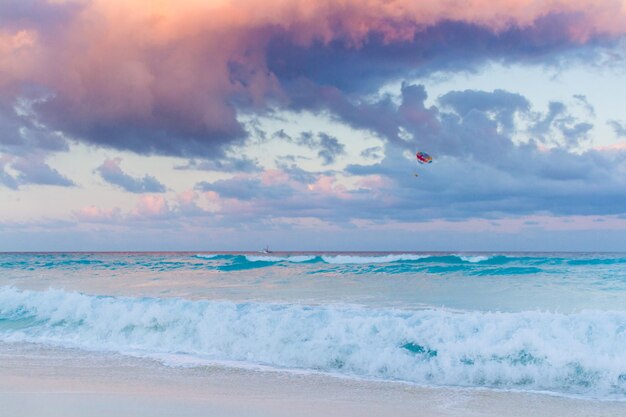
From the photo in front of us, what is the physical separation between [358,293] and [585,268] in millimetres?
14966

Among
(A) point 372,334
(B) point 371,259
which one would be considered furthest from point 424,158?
(B) point 371,259

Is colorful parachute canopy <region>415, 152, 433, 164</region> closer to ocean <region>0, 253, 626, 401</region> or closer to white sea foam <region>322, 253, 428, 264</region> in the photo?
ocean <region>0, 253, 626, 401</region>

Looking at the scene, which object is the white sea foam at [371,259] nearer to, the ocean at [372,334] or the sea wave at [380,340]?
the ocean at [372,334]

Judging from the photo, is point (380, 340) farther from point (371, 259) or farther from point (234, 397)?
point (371, 259)

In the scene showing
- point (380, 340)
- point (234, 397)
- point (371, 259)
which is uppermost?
point (371, 259)

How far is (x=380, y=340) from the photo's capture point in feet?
35.9

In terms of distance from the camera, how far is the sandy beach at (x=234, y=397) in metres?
7.19

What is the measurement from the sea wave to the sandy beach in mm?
836

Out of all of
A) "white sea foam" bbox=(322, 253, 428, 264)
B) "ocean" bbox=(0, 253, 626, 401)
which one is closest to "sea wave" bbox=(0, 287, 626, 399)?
"ocean" bbox=(0, 253, 626, 401)

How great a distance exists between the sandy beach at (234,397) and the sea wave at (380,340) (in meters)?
0.84

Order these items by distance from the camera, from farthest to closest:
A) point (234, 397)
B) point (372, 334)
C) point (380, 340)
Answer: point (372, 334)
point (380, 340)
point (234, 397)

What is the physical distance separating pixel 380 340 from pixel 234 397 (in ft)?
12.8

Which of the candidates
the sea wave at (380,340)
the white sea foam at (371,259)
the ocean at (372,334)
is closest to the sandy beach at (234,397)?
the ocean at (372,334)

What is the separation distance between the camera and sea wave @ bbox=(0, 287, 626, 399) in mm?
9156
